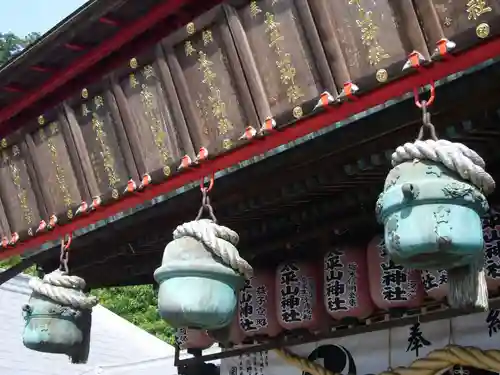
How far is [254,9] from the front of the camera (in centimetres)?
437

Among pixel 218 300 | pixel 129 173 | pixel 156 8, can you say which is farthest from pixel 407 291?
pixel 156 8

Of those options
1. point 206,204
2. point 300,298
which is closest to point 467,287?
point 206,204

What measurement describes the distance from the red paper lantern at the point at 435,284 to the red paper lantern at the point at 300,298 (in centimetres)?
112

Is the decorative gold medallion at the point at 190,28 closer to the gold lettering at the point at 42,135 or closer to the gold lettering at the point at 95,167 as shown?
the gold lettering at the point at 95,167

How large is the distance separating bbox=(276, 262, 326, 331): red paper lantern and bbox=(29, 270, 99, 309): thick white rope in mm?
1675

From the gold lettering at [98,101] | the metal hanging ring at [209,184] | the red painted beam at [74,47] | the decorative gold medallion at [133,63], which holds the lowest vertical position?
the metal hanging ring at [209,184]

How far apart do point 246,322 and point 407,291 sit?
174 cm

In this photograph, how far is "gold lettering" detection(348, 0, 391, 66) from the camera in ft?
12.3

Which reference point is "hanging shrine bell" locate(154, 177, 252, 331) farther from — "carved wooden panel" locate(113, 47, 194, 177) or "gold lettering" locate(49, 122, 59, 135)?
"gold lettering" locate(49, 122, 59, 135)

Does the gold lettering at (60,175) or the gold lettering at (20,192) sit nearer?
the gold lettering at (60,175)

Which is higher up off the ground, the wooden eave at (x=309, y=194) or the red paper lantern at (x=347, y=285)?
the wooden eave at (x=309, y=194)

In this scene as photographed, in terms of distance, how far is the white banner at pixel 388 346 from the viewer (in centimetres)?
488

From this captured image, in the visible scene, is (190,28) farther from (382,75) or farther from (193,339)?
(193,339)

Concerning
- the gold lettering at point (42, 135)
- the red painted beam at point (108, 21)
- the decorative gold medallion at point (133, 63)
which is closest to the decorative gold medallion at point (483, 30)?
the decorative gold medallion at point (133, 63)
